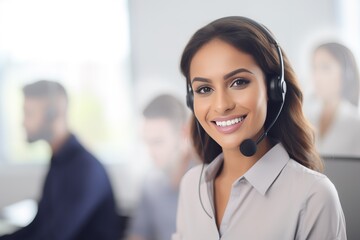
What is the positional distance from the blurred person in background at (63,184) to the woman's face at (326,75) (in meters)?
0.70

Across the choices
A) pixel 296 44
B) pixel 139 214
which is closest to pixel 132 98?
pixel 139 214

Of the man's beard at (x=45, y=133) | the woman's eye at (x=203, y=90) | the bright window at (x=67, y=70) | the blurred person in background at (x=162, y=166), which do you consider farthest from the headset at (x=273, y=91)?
the man's beard at (x=45, y=133)

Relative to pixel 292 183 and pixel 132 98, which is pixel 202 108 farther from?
pixel 132 98

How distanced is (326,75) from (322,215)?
1.14 ft

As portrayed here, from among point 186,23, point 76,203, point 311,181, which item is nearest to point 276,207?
point 311,181

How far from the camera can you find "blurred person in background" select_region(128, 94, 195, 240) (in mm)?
1222

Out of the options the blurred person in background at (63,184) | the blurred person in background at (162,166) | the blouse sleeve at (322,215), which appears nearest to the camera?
the blouse sleeve at (322,215)

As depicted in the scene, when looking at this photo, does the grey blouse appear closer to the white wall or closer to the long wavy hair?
the long wavy hair

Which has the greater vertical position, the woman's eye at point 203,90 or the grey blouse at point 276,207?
the woman's eye at point 203,90

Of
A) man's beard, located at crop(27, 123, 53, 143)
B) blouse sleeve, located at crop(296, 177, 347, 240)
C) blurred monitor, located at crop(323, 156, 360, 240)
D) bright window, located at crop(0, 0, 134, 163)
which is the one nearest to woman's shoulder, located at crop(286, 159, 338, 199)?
blouse sleeve, located at crop(296, 177, 347, 240)

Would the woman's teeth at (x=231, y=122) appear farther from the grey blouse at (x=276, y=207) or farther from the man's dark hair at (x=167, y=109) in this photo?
the man's dark hair at (x=167, y=109)

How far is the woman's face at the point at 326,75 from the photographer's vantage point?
93 centimetres

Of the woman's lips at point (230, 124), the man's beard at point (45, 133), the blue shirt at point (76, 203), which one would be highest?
the woman's lips at point (230, 124)

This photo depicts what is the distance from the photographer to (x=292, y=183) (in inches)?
29.8
